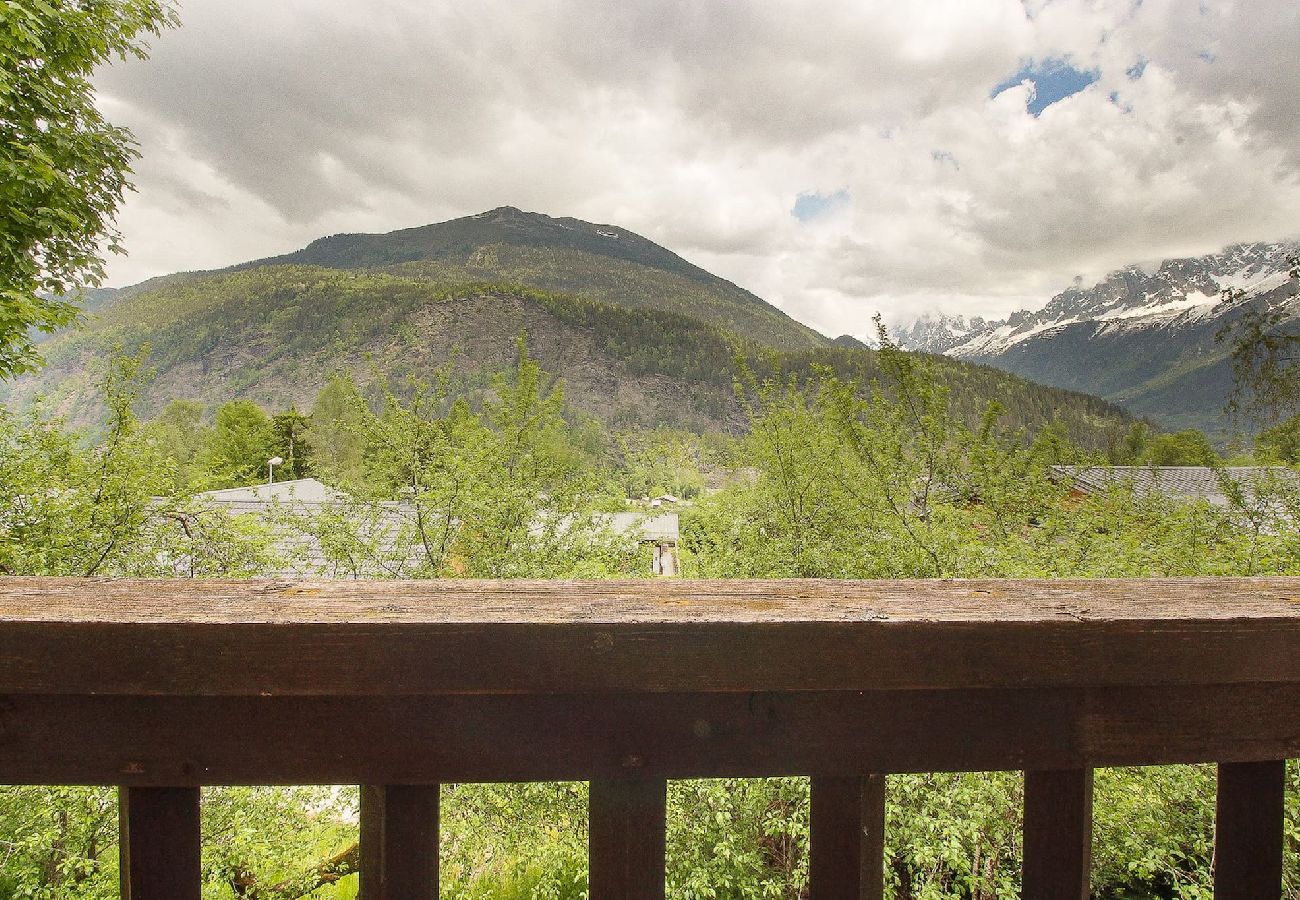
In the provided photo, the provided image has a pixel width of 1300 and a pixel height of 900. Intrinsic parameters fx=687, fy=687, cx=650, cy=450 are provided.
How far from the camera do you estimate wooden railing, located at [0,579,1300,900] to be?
23.2 inches

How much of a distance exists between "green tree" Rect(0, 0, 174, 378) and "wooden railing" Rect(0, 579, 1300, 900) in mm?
5737

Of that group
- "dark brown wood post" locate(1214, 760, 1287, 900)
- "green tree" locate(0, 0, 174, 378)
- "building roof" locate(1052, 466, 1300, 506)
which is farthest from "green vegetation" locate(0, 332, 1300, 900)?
"dark brown wood post" locate(1214, 760, 1287, 900)

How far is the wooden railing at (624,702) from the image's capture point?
23.2 inches

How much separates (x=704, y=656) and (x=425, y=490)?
346 inches

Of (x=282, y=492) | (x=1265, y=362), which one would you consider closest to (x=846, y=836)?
(x=1265, y=362)

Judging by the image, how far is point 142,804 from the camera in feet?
2.03

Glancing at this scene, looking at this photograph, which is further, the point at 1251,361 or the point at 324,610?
the point at 1251,361

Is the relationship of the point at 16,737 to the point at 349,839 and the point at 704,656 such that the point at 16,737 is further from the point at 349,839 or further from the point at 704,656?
the point at 349,839

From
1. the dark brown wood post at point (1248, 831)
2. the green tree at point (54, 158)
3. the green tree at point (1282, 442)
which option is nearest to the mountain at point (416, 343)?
the green tree at point (1282, 442)

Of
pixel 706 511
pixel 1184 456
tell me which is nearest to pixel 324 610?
pixel 706 511

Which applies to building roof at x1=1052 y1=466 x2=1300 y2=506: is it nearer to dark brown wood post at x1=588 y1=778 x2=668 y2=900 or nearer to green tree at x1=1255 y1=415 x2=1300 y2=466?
green tree at x1=1255 y1=415 x2=1300 y2=466

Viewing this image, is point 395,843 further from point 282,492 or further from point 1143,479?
point 282,492

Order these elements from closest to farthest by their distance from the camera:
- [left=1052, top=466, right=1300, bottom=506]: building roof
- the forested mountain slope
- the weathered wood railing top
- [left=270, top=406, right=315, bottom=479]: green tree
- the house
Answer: the weathered wood railing top < the house < [left=1052, top=466, right=1300, bottom=506]: building roof < [left=270, top=406, right=315, bottom=479]: green tree < the forested mountain slope

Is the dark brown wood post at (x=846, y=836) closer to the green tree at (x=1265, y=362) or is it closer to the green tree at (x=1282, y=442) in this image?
the green tree at (x=1265, y=362)
